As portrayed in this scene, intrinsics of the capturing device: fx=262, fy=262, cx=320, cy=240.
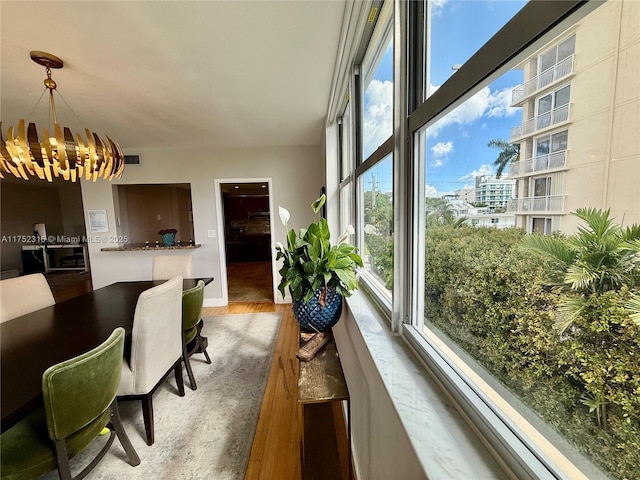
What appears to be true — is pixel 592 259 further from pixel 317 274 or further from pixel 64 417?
pixel 64 417

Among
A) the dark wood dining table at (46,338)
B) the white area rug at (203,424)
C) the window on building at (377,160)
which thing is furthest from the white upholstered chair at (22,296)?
the window on building at (377,160)

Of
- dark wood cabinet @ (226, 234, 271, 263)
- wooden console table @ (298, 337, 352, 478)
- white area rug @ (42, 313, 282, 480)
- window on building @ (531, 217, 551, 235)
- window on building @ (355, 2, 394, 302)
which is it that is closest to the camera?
window on building @ (531, 217, 551, 235)

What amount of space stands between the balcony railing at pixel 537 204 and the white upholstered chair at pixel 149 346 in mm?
1808

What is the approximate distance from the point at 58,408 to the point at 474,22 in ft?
6.53

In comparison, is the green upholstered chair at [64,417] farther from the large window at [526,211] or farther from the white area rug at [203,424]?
the large window at [526,211]

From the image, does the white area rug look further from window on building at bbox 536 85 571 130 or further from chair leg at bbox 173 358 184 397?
window on building at bbox 536 85 571 130

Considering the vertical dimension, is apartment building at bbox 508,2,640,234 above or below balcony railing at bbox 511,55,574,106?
below

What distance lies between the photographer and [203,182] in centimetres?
415

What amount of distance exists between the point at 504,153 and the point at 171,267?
10.6ft

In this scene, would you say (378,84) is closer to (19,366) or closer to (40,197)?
(19,366)

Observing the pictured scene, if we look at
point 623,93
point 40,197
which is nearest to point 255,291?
point 623,93

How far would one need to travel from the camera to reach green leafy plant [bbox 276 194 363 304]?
1.29 m

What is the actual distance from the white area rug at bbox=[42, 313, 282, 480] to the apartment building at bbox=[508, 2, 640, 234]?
6.33 ft

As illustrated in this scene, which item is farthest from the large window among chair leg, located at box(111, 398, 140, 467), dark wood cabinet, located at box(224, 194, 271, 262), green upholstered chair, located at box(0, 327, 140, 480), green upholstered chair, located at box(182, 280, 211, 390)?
dark wood cabinet, located at box(224, 194, 271, 262)
